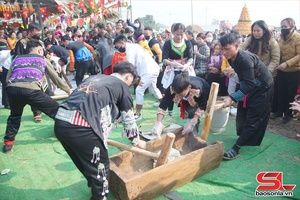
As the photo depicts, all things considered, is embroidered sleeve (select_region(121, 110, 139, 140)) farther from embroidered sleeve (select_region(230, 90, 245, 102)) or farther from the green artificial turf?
embroidered sleeve (select_region(230, 90, 245, 102))

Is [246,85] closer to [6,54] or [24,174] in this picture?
[24,174]

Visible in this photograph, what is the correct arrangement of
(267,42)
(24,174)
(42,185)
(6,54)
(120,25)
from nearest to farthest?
(42,185), (24,174), (267,42), (6,54), (120,25)

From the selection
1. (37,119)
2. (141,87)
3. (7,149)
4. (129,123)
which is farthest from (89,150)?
(37,119)

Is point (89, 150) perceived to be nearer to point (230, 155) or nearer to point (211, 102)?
point (211, 102)

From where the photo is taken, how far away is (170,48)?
171 inches

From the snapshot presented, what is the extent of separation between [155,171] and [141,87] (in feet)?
7.84

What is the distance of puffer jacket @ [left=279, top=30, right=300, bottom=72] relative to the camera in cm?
→ 385

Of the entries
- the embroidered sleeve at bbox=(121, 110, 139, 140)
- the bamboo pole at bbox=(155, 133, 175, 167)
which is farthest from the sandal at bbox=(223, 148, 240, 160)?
the embroidered sleeve at bbox=(121, 110, 139, 140)

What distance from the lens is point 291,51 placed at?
3.93 meters

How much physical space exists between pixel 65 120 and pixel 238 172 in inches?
83.5

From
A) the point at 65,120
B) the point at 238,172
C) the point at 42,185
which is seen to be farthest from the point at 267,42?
the point at 42,185

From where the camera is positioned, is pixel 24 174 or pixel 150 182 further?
pixel 24 174

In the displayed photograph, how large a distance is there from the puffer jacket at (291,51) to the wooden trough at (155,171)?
6.95ft

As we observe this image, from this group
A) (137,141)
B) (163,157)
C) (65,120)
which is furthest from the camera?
(163,157)
